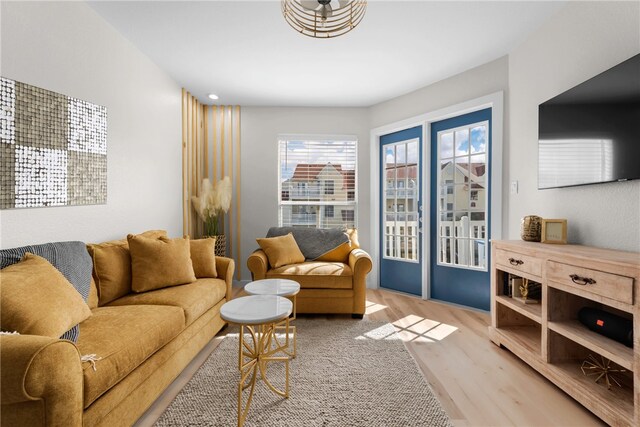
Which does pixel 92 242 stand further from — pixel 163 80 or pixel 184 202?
pixel 163 80

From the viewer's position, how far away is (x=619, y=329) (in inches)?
63.7

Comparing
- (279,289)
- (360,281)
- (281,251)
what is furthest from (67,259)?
(360,281)

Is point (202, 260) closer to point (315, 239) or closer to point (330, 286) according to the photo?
point (330, 286)

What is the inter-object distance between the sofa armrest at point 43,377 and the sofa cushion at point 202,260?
5.48 ft

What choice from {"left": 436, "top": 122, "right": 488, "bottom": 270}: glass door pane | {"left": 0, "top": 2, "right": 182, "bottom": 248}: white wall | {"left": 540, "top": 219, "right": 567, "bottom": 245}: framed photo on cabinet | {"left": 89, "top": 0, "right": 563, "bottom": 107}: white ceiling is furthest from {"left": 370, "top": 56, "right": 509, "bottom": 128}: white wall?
{"left": 0, "top": 2, "right": 182, "bottom": 248}: white wall

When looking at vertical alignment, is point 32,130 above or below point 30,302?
above

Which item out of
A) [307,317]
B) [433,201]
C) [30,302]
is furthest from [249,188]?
[30,302]

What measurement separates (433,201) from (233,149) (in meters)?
2.79

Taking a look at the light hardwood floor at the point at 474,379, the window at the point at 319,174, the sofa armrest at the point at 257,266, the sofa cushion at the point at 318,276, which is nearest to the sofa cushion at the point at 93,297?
the light hardwood floor at the point at 474,379

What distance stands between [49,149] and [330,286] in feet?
8.01

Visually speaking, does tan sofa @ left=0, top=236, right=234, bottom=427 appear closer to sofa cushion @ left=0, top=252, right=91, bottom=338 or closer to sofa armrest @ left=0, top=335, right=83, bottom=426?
sofa armrest @ left=0, top=335, right=83, bottom=426

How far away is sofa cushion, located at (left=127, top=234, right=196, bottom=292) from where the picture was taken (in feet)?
7.73

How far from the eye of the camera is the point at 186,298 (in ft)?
7.30

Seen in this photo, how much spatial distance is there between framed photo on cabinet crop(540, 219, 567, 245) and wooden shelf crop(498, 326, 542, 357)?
2.39 ft
